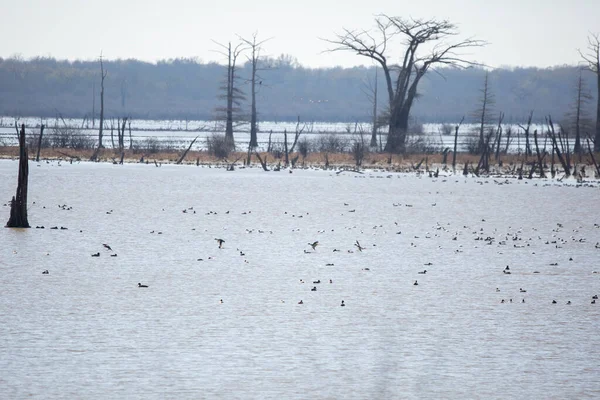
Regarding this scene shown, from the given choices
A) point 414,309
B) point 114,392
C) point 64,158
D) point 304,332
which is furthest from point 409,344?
point 64,158

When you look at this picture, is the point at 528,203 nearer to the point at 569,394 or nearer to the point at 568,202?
the point at 568,202

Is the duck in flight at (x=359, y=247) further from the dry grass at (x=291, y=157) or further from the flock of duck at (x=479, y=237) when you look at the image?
the dry grass at (x=291, y=157)

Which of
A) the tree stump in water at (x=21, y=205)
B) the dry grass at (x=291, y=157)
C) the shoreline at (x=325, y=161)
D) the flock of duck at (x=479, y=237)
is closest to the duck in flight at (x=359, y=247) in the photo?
the flock of duck at (x=479, y=237)

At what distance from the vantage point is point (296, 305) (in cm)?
1108

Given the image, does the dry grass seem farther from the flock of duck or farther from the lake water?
the flock of duck

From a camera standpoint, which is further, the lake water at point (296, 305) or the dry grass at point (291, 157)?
the dry grass at point (291, 157)

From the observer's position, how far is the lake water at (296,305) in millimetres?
7914

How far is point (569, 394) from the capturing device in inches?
300

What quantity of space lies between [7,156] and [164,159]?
822cm

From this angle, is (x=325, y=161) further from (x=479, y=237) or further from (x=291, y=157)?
(x=479, y=237)

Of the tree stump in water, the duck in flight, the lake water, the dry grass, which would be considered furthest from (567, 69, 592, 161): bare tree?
the tree stump in water

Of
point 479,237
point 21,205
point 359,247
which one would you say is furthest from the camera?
point 21,205

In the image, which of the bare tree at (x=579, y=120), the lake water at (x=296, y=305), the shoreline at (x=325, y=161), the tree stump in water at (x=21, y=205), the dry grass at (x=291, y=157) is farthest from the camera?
the bare tree at (x=579, y=120)

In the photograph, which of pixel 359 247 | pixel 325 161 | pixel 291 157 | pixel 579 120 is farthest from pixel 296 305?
pixel 579 120
